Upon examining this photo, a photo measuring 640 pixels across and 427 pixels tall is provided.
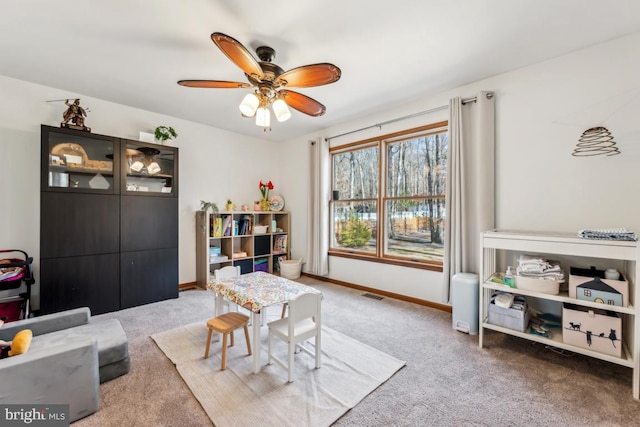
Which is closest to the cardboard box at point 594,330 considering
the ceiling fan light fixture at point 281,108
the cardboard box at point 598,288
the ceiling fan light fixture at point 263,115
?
the cardboard box at point 598,288

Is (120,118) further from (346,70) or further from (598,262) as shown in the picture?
(598,262)

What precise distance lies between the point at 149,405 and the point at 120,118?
11.4 ft

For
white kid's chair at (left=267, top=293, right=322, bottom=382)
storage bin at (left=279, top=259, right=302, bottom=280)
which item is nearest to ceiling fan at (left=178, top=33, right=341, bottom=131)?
white kid's chair at (left=267, top=293, right=322, bottom=382)

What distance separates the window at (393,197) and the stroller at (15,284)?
145 inches

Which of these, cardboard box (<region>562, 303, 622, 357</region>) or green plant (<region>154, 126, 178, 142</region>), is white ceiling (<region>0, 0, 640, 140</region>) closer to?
green plant (<region>154, 126, 178, 142</region>)

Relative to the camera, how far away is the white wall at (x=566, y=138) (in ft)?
6.91

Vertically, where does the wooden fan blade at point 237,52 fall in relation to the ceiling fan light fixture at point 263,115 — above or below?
above

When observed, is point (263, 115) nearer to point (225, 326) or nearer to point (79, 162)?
point (225, 326)

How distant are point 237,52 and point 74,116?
251 centimetres

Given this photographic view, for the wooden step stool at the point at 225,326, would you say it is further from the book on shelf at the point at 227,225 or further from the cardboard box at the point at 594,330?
the cardboard box at the point at 594,330

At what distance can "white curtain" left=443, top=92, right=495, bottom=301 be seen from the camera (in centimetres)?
272

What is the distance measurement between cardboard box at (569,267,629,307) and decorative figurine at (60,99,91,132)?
4.94 meters

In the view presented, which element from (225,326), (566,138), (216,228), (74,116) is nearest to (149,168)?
(74,116)

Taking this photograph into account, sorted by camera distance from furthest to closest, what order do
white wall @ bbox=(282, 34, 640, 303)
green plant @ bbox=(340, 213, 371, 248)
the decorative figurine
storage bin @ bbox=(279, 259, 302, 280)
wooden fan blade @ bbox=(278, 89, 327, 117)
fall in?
storage bin @ bbox=(279, 259, 302, 280)
green plant @ bbox=(340, 213, 371, 248)
the decorative figurine
wooden fan blade @ bbox=(278, 89, 327, 117)
white wall @ bbox=(282, 34, 640, 303)
